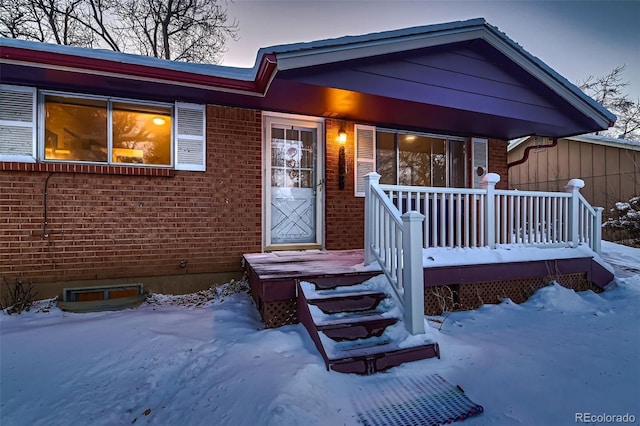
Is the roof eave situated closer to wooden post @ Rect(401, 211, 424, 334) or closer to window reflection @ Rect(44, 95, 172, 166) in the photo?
window reflection @ Rect(44, 95, 172, 166)

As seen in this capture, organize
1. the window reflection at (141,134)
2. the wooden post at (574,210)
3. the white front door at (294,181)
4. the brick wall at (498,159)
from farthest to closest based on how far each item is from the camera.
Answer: the brick wall at (498,159) < the white front door at (294,181) < the wooden post at (574,210) < the window reflection at (141,134)

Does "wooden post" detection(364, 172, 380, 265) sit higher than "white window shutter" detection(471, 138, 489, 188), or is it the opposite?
"white window shutter" detection(471, 138, 489, 188)

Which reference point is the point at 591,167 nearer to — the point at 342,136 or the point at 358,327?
the point at 342,136

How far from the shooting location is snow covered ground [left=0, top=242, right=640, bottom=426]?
1.92 metres

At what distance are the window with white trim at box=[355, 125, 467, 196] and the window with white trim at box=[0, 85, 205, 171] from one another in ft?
8.79

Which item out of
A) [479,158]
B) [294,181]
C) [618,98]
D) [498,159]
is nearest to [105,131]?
[294,181]

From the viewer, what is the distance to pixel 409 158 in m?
6.05

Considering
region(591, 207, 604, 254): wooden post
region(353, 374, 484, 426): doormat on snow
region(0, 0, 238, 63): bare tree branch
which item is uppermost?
region(0, 0, 238, 63): bare tree branch

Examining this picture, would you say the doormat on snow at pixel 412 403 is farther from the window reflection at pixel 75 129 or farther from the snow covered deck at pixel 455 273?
the window reflection at pixel 75 129

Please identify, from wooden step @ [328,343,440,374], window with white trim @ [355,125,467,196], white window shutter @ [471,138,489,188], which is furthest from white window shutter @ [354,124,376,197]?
wooden step @ [328,343,440,374]

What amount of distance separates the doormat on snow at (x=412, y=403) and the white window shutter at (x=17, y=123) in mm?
4641

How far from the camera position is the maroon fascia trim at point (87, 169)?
148 inches

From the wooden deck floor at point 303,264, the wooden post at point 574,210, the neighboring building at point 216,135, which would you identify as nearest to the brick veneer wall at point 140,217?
the neighboring building at point 216,135

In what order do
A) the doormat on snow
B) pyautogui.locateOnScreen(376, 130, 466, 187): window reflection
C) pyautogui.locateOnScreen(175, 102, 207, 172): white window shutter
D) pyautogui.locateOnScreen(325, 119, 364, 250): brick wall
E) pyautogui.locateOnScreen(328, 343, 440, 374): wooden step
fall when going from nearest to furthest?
the doormat on snow, pyautogui.locateOnScreen(328, 343, 440, 374): wooden step, pyautogui.locateOnScreen(175, 102, 207, 172): white window shutter, pyautogui.locateOnScreen(325, 119, 364, 250): brick wall, pyautogui.locateOnScreen(376, 130, 466, 187): window reflection
